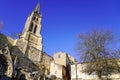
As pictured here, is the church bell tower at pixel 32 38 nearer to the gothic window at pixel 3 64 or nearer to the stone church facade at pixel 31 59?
the stone church facade at pixel 31 59

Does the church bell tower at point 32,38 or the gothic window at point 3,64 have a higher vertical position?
the church bell tower at point 32,38

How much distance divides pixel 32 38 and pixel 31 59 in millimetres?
12207

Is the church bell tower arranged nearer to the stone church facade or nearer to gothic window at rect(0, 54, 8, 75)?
the stone church facade

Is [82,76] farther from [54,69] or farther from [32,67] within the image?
[32,67]

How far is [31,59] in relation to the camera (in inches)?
1692

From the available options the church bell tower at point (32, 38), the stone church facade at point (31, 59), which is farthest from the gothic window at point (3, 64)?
the church bell tower at point (32, 38)

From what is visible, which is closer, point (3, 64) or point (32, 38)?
point (3, 64)

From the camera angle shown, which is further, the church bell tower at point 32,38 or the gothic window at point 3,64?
the church bell tower at point 32,38

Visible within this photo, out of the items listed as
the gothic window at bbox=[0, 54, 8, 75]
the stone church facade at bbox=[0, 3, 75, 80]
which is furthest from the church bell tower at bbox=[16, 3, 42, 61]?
the gothic window at bbox=[0, 54, 8, 75]

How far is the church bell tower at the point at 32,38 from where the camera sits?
145 ft

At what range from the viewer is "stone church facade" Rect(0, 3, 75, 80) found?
1123 inches

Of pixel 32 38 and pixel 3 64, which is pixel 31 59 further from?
pixel 3 64

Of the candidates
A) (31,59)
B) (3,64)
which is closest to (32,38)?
(31,59)

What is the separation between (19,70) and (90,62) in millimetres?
13585
